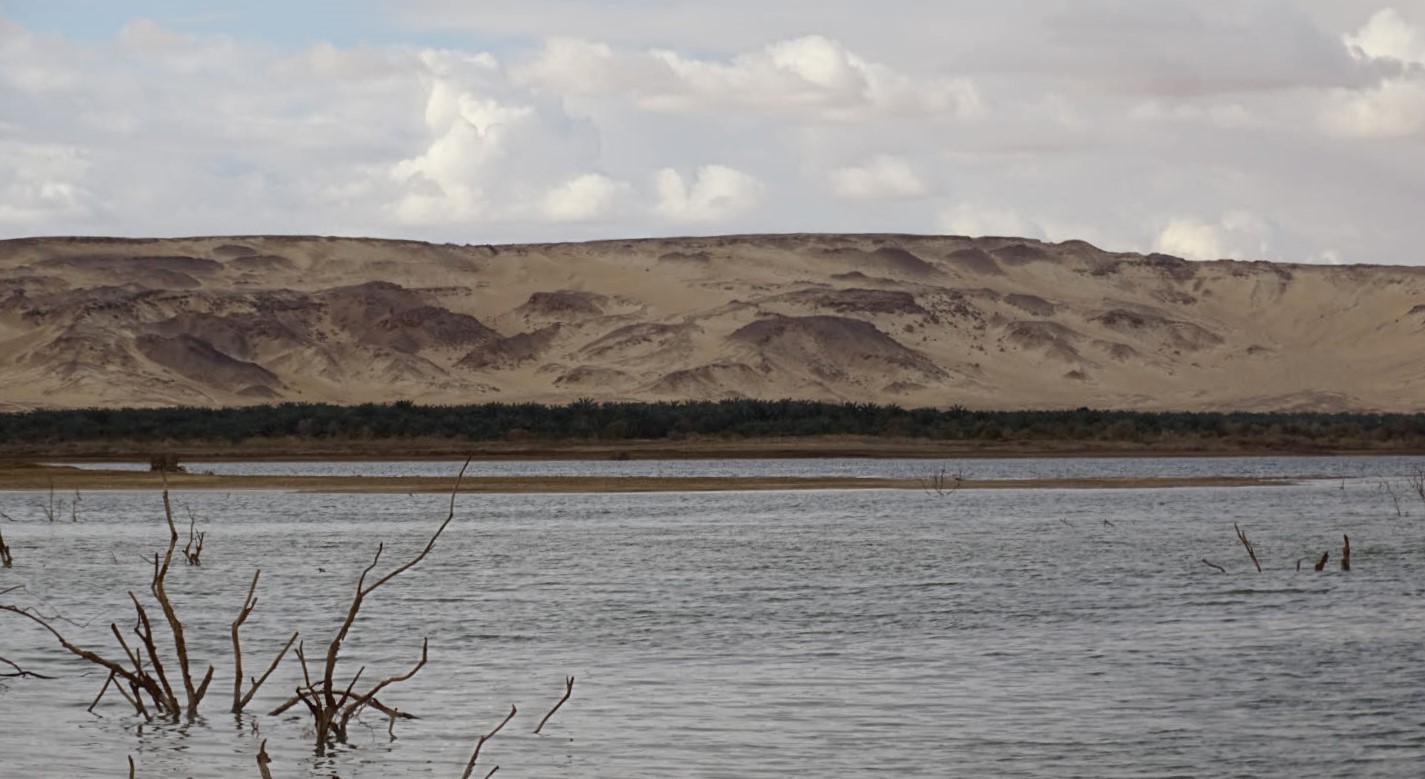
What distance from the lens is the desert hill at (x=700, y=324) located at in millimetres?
134750

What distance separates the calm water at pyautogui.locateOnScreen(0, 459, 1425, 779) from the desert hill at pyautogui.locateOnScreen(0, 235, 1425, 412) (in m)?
90.9

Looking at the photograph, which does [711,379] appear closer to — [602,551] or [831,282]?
[831,282]

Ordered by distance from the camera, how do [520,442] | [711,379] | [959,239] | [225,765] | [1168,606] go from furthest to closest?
[959,239], [711,379], [520,442], [1168,606], [225,765]

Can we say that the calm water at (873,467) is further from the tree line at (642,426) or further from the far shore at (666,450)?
the tree line at (642,426)

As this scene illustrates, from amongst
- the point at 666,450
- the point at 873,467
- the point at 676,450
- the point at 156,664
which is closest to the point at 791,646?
the point at 156,664

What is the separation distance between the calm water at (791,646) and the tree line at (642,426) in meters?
41.6

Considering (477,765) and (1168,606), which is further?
(1168,606)

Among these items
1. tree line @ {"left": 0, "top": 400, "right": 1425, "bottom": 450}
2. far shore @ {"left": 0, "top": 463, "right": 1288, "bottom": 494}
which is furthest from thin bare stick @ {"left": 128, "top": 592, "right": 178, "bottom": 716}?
tree line @ {"left": 0, "top": 400, "right": 1425, "bottom": 450}

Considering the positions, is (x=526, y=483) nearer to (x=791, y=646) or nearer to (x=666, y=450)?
(x=666, y=450)

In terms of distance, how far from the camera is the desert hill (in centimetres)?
13475

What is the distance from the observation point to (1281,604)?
26719 mm

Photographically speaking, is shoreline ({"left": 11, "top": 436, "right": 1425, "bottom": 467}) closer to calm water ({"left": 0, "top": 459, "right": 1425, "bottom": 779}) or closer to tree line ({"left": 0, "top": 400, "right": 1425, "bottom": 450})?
tree line ({"left": 0, "top": 400, "right": 1425, "bottom": 450})

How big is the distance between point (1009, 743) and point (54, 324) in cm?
13282

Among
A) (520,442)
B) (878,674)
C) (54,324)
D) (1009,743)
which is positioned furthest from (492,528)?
(54,324)
